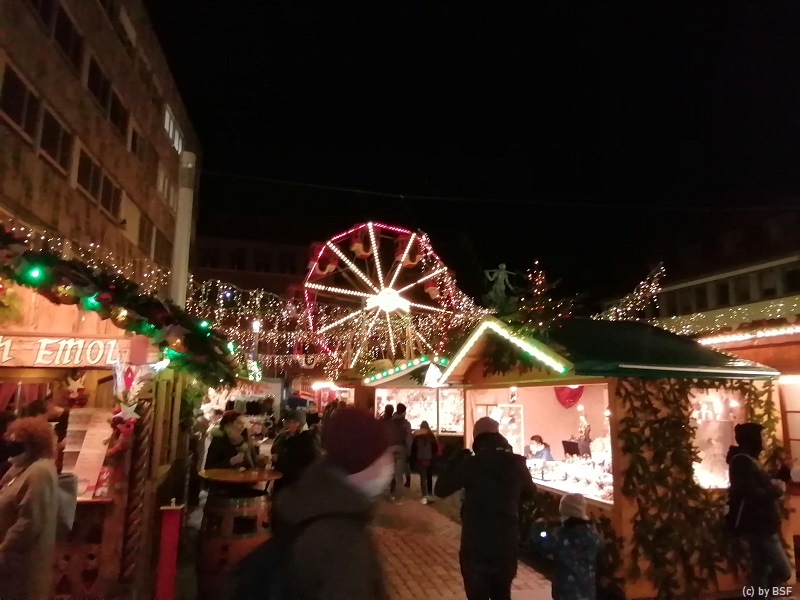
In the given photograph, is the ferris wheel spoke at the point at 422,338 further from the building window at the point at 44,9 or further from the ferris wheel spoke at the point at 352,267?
the building window at the point at 44,9

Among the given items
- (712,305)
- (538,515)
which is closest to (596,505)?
(538,515)

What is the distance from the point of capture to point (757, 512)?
544 centimetres

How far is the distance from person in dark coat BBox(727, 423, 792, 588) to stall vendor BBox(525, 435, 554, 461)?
3.81m

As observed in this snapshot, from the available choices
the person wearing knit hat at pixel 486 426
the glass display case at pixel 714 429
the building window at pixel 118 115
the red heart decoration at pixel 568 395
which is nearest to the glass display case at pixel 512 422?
the red heart decoration at pixel 568 395

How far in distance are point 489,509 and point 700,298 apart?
26.8 m

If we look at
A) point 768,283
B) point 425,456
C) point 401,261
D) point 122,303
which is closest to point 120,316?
point 122,303

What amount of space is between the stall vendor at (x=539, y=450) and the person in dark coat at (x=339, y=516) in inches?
291

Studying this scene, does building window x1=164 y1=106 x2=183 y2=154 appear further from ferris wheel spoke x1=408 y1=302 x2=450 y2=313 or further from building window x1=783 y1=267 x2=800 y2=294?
building window x1=783 y1=267 x2=800 y2=294

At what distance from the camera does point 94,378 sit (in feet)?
27.5

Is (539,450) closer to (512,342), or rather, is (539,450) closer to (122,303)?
(512,342)

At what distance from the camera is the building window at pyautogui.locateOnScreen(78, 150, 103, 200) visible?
1472 centimetres

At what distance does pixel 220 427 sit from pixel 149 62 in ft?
60.4

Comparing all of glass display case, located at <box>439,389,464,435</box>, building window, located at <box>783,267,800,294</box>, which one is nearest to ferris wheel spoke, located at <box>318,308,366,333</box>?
glass display case, located at <box>439,389,464,435</box>

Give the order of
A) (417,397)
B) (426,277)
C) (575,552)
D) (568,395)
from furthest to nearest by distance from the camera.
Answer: (417,397) < (426,277) < (568,395) < (575,552)
